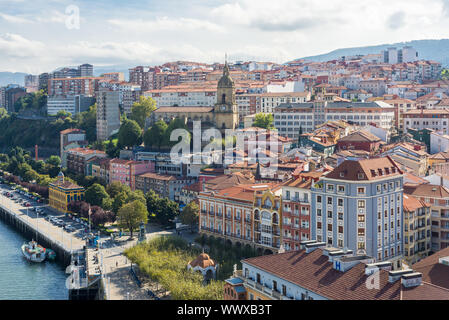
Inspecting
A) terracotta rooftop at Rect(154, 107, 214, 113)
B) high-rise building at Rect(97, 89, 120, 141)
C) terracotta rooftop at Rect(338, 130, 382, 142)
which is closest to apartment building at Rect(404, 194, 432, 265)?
terracotta rooftop at Rect(338, 130, 382, 142)

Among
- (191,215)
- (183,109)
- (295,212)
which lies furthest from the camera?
(183,109)

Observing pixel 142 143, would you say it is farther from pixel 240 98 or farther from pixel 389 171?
pixel 389 171

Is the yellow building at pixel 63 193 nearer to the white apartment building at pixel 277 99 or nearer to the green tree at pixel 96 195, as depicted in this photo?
the green tree at pixel 96 195

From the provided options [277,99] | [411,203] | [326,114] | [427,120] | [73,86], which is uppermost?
[73,86]

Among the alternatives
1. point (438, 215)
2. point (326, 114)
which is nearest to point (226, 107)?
point (326, 114)

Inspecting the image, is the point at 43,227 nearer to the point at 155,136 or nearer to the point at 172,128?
the point at 155,136

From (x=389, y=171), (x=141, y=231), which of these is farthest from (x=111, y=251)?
(x=389, y=171)
